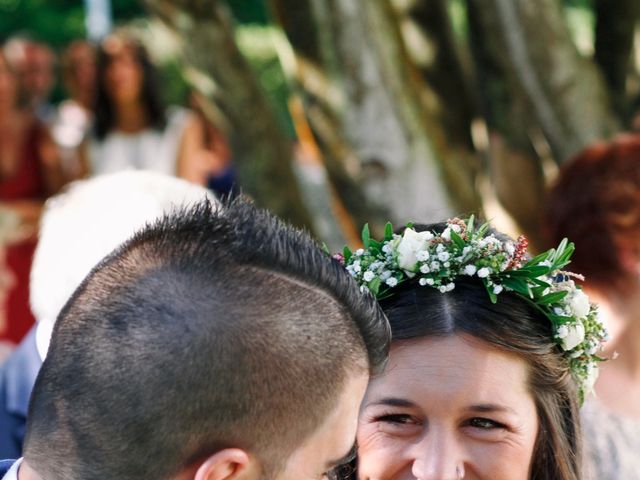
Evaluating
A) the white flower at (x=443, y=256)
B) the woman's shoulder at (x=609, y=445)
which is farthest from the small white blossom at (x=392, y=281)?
the woman's shoulder at (x=609, y=445)

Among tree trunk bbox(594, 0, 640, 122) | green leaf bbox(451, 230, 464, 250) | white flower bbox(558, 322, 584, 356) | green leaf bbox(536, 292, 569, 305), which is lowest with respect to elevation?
white flower bbox(558, 322, 584, 356)

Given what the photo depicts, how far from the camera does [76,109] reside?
1044 centimetres

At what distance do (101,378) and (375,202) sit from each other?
12.3 ft

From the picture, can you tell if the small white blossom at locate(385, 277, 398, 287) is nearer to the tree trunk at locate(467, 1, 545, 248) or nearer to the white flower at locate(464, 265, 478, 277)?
the white flower at locate(464, 265, 478, 277)

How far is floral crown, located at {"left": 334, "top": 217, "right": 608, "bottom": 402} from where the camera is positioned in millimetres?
2840

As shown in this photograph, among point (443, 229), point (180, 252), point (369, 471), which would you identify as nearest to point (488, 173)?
point (443, 229)

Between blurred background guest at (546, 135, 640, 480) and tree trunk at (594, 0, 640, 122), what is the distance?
2.02m

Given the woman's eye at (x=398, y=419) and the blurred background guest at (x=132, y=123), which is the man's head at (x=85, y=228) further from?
the blurred background guest at (x=132, y=123)

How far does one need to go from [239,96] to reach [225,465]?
4.46 metres

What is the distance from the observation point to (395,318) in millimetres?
2814

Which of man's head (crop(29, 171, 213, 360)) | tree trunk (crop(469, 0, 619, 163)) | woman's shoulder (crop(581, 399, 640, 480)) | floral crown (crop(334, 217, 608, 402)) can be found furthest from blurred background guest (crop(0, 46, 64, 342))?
floral crown (crop(334, 217, 608, 402))

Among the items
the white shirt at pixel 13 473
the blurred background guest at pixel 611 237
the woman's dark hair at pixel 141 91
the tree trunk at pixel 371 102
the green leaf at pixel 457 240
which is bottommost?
the white shirt at pixel 13 473

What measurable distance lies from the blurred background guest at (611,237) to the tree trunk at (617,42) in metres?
2.02

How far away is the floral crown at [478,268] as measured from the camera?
2.84 metres
